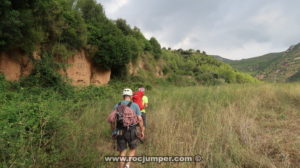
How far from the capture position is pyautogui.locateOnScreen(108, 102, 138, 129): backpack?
2.80 meters

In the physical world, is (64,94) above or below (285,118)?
above

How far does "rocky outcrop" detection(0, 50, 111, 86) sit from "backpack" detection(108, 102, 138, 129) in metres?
7.43

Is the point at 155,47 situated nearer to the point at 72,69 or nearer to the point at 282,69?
the point at 72,69

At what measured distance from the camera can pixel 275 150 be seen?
284cm

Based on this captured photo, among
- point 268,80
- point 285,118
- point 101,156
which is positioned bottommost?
point 101,156

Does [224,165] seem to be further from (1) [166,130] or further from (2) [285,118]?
(2) [285,118]

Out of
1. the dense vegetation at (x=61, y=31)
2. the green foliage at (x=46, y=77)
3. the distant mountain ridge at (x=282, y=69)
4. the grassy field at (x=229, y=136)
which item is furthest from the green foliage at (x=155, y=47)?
the grassy field at (x=229, y=136)

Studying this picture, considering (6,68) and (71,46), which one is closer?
(6,68)

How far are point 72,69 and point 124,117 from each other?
983 centimetres

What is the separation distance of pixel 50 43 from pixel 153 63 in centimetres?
1784

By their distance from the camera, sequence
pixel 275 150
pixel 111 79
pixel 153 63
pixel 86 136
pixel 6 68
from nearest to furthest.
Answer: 1. pixel 275 150
2. pixel 86 136
3. pixel 6 68
4. pixel 111 79
5. pixel 153 63

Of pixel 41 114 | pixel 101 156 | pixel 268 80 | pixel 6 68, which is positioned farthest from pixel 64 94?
pixel 268 80

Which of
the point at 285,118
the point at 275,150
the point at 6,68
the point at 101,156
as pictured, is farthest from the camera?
the point at 6,68

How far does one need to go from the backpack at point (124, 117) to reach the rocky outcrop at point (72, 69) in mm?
7434
